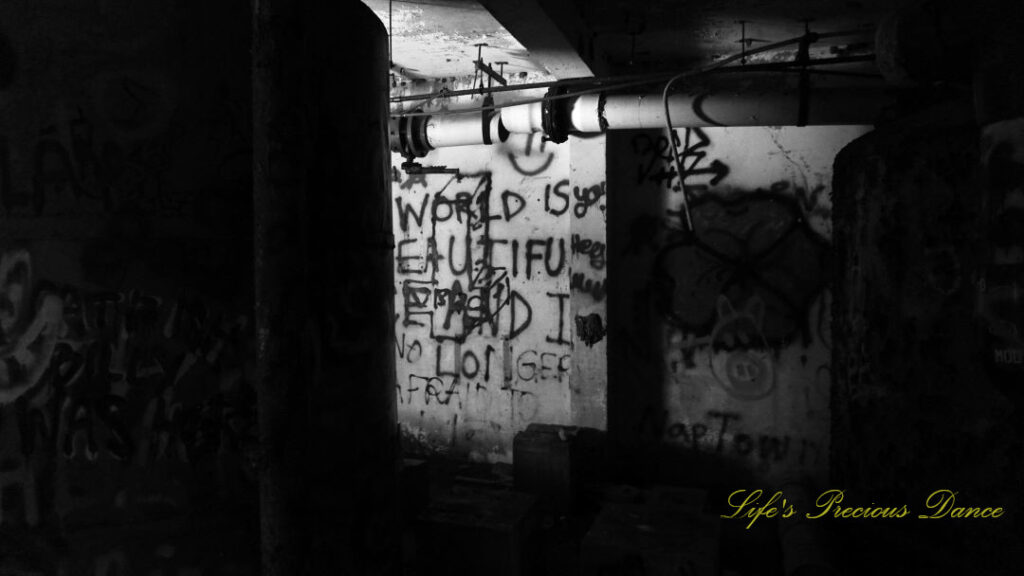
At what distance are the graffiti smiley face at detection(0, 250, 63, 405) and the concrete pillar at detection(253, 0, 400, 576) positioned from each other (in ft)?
1.94

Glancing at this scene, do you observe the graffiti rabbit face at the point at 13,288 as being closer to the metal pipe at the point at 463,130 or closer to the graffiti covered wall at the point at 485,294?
the metal pipe at the point at 463,130

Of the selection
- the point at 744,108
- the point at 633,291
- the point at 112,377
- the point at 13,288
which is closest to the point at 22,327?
the point at 13,288

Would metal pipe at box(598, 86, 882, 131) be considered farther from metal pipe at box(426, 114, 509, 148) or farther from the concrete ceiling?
metal pipe at box(426, 114, 509, 148)

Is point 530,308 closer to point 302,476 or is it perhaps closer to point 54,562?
point 302,476

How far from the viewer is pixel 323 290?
2.36 meters

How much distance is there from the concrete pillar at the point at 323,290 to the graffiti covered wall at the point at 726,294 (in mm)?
3564

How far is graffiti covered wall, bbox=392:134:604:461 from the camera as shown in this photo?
633 centimetres

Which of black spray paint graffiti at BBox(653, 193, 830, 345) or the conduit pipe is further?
black spray paint graffiti at BBox(653, 193, 830, 345)

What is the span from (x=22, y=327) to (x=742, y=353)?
507 cm

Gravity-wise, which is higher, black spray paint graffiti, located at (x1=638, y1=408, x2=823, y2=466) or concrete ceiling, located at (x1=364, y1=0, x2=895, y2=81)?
concrete ceiling, located at (x1=364, y1=0, x2=895, y2=81)

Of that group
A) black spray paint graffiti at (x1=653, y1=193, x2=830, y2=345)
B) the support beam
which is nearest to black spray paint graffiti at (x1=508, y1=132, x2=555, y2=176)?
the support beam

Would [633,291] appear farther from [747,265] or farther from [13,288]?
[13,288]

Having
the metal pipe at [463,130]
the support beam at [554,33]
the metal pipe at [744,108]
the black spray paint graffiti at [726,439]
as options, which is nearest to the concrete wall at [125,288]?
the support beam at [554,33]

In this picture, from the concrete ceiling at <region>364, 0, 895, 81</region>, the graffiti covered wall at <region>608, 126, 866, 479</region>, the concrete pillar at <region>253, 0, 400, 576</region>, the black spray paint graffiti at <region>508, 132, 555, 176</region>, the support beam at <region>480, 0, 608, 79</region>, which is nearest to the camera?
the concrete pillar at <region>253, 0, 400, 576</region>
